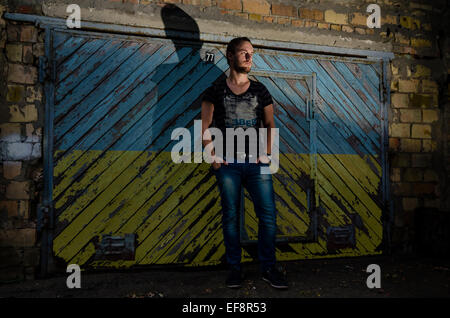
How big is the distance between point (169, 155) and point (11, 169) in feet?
4.85

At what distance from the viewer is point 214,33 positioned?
10.9 ft

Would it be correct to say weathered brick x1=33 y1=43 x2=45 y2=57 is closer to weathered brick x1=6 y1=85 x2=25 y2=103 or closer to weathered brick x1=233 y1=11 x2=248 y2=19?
weathered brick x1=6 y1=85 x2=25 y2=103

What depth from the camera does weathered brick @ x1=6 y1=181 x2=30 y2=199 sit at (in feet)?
9.34

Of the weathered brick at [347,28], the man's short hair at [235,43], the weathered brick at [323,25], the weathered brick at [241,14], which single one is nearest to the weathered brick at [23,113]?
the man's short hair at [235,43]

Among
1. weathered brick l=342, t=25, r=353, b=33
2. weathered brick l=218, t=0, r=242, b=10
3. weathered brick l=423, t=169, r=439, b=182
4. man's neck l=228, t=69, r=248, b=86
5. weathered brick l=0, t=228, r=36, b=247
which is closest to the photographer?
man's neck l=228, t=69, r=248, b=86

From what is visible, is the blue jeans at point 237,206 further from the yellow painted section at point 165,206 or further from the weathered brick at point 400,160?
the weathered brick at point 400,160

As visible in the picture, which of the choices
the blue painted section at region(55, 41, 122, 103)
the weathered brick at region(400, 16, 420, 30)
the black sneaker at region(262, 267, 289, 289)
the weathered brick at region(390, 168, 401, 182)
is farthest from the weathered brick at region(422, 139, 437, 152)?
the blue painted section at region(55, 41, 122, 103)

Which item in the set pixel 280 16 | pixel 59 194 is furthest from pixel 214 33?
pixel 59 194

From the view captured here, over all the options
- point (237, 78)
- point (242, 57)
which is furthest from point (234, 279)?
point (242, 57)

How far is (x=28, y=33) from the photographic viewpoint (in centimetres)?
295

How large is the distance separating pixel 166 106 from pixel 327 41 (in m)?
2.08

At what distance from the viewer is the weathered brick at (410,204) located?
3.74 m

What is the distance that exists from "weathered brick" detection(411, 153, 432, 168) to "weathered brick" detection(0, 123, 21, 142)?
4.44 meters
